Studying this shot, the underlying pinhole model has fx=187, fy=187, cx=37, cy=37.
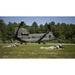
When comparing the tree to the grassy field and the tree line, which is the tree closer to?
the tree line

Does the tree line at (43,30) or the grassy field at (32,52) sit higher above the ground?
the tree line at (43,30)

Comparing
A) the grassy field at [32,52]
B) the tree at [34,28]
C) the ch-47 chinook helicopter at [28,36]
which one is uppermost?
the tree at [34,28]

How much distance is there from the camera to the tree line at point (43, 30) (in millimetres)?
2180

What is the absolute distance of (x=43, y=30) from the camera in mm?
2189

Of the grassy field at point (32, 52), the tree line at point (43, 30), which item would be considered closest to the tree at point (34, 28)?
the tree line at point (43, 30)

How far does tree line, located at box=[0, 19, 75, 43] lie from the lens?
2.18m

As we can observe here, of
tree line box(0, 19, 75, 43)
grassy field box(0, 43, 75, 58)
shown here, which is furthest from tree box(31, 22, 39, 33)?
grassy field box(0, 43, 75, 58)

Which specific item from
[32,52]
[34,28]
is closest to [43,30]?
[34,28]

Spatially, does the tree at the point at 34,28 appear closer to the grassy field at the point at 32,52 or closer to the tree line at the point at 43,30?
the tree line at the point at 43,30

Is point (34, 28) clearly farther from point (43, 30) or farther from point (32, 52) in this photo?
point (32, 52)

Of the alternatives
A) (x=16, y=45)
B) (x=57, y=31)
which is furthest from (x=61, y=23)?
(x=16, y=45)
